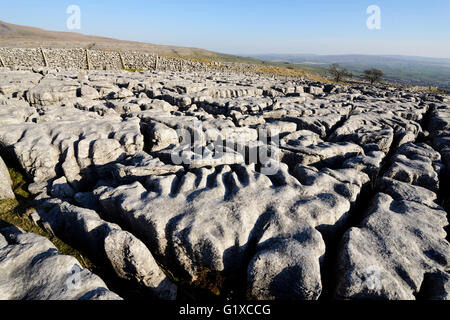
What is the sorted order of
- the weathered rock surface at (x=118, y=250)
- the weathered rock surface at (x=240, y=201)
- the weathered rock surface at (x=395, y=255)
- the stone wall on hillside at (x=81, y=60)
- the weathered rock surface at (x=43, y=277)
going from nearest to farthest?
the weathered rock surface at (x=43, y=277) < the weathered rock surface at (x=395, y=255) < the weathered rock surface at (x=240, y=201) < the weathered rock surface at (x=118, y=250) < the stone wall on hillside at (x=81, y=60)

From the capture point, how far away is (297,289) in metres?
6.48

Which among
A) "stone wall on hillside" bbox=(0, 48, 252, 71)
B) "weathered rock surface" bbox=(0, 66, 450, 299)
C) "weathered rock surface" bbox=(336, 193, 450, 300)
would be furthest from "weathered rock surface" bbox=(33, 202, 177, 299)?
"stone wall on hillside" bbox=(0, 48, 252, 71)

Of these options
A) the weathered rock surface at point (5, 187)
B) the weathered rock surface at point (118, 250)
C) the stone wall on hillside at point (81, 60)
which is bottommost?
the weathered rock surface at point (118, 250)

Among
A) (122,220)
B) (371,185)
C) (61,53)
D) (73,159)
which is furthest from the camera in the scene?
(61,53)

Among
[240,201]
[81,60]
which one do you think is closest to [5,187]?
[240,201]

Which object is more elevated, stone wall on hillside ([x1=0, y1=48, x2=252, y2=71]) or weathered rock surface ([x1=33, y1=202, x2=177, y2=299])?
stone wall on hillside ([x1=0, y1=48, x2=252, y2=71])

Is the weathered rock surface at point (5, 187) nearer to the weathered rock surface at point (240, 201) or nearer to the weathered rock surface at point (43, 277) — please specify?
the weathered rock surface at point (240, 201)

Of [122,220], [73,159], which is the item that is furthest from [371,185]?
[73,159]

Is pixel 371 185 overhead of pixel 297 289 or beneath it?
overhead

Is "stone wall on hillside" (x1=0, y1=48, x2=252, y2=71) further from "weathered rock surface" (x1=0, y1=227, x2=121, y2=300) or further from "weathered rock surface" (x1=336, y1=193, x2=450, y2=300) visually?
"weathered rock surface" (x1=336, y1=193, x2=450, y2=300)

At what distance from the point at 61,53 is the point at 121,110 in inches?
2157

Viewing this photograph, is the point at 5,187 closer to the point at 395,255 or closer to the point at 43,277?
the point at 43,277

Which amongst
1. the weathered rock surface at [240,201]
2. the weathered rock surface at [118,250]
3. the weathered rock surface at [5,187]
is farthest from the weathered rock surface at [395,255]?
the weathered rock surface at [5,187]

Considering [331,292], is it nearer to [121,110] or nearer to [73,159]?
[73,159]
